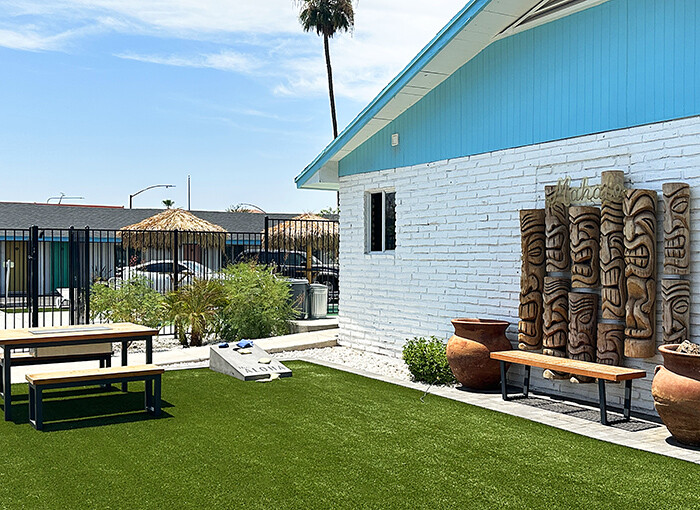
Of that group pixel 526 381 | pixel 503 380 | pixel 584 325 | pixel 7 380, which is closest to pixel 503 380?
pixel 503 380

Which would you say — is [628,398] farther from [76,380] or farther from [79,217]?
[79,217]

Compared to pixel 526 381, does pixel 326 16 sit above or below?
above

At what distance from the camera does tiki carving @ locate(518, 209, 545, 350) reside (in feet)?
28.4

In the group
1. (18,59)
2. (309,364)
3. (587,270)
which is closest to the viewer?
(587,270)

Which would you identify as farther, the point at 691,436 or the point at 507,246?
the point at 507,246

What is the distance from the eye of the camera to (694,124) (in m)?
7.24

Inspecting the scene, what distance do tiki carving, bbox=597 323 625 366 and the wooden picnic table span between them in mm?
5098

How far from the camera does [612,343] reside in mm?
7715

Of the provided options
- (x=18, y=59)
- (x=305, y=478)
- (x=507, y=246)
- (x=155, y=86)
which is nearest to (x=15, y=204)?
(x=155, y=86)

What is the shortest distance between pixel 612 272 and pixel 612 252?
0.22 metres

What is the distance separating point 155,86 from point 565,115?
2544 centimetres

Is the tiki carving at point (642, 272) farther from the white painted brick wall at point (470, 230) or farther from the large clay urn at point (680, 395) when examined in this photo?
the large clay urn at point (680, 395)

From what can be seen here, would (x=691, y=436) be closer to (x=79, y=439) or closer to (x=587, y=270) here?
(x=587, y=270)

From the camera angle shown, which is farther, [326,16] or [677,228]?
[326,16]
